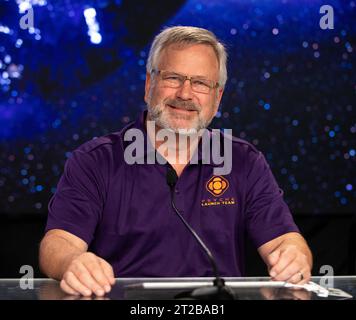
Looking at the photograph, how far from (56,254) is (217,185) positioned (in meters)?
0.59

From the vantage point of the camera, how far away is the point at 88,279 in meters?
1.45

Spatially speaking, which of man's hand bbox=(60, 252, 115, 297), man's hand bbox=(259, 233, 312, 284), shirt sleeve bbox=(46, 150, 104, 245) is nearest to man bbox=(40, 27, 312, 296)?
shirt sleeve bbox=(46, 150, 104, 245)

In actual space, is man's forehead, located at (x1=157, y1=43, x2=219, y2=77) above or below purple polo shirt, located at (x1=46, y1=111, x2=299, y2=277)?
above

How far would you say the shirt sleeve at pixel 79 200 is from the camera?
1996 millimetres

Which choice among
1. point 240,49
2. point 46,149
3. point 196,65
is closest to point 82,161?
point 196,65

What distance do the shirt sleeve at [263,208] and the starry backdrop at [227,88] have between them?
2.18ft

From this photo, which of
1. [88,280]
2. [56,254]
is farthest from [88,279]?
[56,254]

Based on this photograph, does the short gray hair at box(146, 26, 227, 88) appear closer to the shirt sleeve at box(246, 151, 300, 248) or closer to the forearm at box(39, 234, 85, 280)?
the shirt sleeve at box(246, 151, 300, 248)

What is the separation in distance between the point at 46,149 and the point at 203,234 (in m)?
1.00

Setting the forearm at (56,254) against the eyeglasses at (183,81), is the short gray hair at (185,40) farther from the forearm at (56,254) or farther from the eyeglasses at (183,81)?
the forearm at (56,254)

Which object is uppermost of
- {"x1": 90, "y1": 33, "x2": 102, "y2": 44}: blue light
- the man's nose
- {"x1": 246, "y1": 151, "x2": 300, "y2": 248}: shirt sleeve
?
{"x1": 90, "y1": 33, "x2": 102, "y2": 44}: blue light

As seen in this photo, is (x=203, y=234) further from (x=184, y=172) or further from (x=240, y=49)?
(x=240, y=49)

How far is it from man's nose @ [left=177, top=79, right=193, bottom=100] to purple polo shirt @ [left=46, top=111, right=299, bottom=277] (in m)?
0.22

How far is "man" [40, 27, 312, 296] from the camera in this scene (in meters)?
2.06
